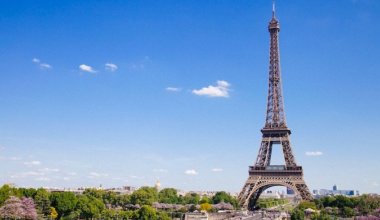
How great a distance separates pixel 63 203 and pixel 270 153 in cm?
3602

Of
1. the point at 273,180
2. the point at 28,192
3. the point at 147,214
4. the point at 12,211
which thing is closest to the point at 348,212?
the point at 273,180

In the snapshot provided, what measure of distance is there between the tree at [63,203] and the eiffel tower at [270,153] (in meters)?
27.8

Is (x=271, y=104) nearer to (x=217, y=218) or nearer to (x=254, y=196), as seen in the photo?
(x=254, y=196)

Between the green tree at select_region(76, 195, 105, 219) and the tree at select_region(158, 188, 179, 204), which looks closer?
the green tree at select_region(76, 195, 105, 219)

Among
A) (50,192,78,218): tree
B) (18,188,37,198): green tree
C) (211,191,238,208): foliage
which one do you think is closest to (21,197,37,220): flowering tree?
(50,192,78,218): tree

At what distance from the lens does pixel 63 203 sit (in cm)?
6456

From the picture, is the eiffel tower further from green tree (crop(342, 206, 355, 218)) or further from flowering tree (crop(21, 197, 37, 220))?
flowering tree (crop(21, 197, 37, 220))

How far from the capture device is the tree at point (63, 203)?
64312 mm

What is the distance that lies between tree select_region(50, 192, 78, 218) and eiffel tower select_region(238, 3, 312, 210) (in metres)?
27.8

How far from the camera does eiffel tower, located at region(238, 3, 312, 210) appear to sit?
73500 mm

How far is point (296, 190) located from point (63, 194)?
37.0m

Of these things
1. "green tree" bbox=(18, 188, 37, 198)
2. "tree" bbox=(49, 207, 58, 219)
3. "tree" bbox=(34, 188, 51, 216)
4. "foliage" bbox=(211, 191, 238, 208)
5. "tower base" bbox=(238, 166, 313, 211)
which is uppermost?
"tower base" bbox=(238, 166, 313, 211)

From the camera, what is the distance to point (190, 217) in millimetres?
61500

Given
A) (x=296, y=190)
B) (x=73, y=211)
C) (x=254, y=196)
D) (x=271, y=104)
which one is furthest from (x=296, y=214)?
(x=73, y=211)
